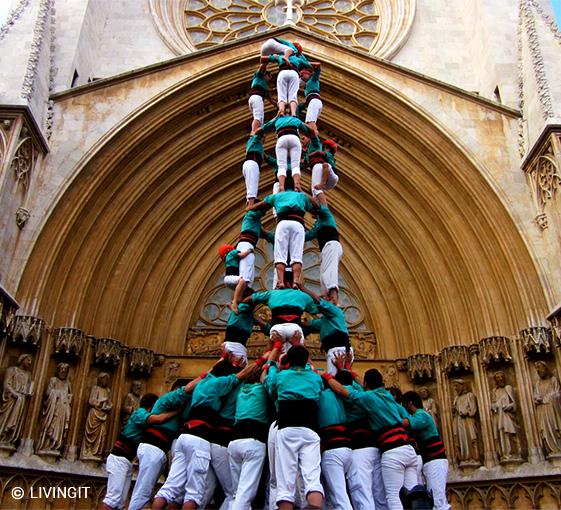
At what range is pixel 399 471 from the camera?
16.6 feet

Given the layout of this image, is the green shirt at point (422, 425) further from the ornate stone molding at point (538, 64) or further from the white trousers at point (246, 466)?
the ornate stone molding at point (538, 64)

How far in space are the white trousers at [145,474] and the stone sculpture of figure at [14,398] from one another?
3.74m

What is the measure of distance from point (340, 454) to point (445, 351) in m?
5.63

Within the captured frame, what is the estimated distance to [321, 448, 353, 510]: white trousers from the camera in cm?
474

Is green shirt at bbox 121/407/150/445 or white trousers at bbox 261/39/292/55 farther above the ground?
white trousers at bbox 261/39/292/55

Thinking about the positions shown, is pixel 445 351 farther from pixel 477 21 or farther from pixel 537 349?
pixel 477 21

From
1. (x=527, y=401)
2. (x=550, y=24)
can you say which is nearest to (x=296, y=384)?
(x=527, y=401)

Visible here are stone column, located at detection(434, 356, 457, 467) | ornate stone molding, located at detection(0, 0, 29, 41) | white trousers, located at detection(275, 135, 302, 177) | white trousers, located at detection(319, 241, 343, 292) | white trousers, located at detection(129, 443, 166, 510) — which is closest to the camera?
white trousers, located at detection(129, 443, 166, 510)

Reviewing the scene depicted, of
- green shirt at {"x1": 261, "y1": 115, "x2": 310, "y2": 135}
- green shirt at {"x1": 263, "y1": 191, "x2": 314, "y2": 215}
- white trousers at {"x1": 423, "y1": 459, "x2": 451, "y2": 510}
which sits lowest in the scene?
white trousers at {"x1": 423, "y1": 459, "x2": 451, "y2": 510}

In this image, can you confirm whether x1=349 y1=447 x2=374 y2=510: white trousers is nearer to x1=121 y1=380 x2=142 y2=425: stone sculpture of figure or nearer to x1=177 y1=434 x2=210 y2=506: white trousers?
x1=177 y1=434 x2=210 y2=506: white trousers

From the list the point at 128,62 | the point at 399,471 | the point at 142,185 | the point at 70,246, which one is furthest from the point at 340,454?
the point at 128,62

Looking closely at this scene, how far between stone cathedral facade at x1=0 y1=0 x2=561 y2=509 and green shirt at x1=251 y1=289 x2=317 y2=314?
441 centimetres

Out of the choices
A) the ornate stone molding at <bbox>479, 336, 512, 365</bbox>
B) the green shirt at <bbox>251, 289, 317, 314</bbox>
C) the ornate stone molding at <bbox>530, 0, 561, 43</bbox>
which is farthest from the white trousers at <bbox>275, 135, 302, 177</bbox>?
the ornate stone molding at <bbox>530, 0, 561, 43</bbox>

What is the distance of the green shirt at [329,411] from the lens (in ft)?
16.3
